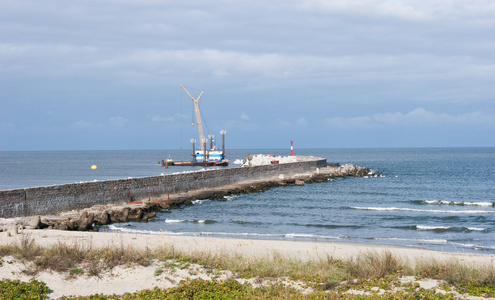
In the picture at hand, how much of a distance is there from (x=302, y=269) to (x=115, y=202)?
63.8 feet

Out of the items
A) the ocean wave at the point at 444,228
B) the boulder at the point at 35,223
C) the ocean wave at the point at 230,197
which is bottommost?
the ocean wave at the point at 444,228

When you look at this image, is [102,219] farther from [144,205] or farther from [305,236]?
[305,236]

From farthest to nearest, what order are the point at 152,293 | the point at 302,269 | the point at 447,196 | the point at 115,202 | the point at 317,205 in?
1. the point at 447,196
2. the point at 317,205
3. the point at 115,202
4. the point at 302,269
5. the point at 152,293

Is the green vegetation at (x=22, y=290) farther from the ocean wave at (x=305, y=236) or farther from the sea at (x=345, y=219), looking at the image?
the ocean wave at (x=305, y=236)

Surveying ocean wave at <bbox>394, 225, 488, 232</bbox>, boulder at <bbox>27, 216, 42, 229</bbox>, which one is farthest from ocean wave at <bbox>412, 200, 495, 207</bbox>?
boulder at <bbox>27, 216, 42, 229</bbox>

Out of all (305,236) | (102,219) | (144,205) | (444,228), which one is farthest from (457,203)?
(102,219)

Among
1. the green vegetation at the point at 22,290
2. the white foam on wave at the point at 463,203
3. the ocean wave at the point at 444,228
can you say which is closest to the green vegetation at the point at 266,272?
the green vegetation at the point at 22,290

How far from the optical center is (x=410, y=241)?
62.0 ft

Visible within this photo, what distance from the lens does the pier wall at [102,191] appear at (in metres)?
22.0

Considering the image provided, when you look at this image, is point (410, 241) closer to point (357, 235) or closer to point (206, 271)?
point (357, 235)

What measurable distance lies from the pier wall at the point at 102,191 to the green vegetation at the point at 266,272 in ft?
36.2

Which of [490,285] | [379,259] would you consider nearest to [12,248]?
[379,259]

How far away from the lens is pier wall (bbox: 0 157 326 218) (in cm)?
2203

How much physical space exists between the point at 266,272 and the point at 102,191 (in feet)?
61.4
